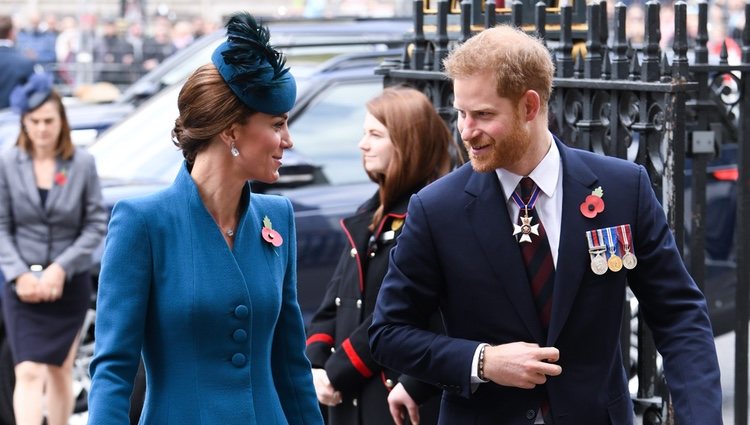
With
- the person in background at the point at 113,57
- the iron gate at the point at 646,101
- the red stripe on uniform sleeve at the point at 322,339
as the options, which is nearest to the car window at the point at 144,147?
the iron gate at the point at 646,101

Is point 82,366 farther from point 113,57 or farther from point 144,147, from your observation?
point 113,57

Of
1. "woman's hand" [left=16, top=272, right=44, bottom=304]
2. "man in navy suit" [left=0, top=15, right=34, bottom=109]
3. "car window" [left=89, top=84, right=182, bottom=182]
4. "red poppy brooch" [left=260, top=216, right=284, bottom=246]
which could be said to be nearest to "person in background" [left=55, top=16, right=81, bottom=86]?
"man in navy suit" [left=0, top=15, right=34, bottom=109]

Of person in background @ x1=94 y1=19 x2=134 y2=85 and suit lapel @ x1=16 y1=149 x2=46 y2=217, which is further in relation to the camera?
person in background @ x1=94 y1=19 x2=134 y2=85

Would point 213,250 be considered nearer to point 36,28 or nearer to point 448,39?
point 448,39

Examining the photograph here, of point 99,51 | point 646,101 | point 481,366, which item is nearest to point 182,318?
point 481,366

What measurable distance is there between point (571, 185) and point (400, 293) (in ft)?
1.67

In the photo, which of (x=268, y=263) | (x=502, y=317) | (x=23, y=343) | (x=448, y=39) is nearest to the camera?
(x=502, y=317)

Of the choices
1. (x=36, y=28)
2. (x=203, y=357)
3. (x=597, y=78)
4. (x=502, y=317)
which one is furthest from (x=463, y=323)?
(x=36, y=28)

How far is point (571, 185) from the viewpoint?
3.31m

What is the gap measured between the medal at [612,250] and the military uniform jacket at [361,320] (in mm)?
1474

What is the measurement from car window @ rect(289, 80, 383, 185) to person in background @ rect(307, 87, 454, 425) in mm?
2877

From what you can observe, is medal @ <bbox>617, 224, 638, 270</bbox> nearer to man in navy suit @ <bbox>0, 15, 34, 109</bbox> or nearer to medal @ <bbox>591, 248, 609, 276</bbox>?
medal @ <bbox>591, 248, 609, 276</bbox>

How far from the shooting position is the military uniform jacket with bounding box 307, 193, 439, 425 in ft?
15.4

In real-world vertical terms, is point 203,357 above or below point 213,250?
below
